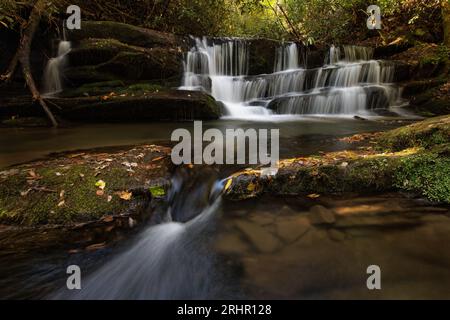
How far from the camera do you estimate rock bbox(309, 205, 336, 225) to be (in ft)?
9.63

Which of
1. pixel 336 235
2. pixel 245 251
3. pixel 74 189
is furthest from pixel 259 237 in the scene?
pixel 74 189

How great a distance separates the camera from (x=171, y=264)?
2.76 meters

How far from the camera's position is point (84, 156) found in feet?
14.6

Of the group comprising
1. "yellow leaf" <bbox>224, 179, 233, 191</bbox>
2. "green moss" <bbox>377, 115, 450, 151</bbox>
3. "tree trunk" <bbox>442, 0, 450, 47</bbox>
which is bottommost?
"yellow leaf" <bbox>224, 179, 233, 191</bbox>

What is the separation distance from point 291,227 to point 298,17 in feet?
52.7

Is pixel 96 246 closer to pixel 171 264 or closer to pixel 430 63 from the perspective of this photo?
pixel 171 264

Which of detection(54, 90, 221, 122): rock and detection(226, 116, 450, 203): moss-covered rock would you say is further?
detection(54, 90, 221, 122): rock

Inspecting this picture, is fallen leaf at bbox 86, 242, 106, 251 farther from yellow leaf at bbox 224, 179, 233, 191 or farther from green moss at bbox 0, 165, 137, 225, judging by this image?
yellow leaf at bbox 224, 179, 233, 191

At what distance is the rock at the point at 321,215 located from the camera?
2.94m

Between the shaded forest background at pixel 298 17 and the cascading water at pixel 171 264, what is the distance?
8.47m

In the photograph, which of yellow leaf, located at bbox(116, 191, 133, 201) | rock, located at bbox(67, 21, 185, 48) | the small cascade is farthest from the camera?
the small cascade

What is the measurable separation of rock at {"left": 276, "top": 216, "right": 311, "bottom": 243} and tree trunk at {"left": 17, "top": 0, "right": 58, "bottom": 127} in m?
6.75

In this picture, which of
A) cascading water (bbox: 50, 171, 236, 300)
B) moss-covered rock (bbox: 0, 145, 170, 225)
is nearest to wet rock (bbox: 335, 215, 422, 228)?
cascading water (bbox: 50, 171, 236, 300)
